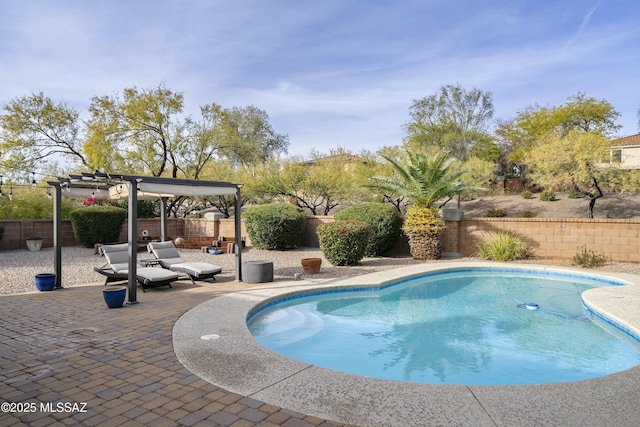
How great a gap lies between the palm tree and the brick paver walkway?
9727mm

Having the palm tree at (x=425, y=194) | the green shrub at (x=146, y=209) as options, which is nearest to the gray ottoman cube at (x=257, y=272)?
the palm tree at (x=425, y=194)

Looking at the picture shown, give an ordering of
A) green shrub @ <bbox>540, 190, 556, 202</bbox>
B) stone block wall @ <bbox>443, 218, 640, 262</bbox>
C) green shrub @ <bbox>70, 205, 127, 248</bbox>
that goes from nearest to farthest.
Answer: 1. stone block wall @ <bbox>443, 218, 640, 262</bbox>
2. green shrub @ <bbox>70, 205, 127, 248</bbox>
3. green shrub @ <bbox>540, 190, 556, 202</bbox>

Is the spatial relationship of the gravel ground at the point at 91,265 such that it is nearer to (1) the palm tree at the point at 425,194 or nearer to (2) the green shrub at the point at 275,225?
(2) the green shrub at the point at 275,225

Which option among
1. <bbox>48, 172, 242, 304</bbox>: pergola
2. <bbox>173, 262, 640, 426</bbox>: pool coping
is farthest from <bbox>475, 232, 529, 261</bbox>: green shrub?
<bbox>173, 262, 640, 426</bbox>: pool coping

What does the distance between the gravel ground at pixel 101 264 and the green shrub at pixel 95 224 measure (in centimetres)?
57

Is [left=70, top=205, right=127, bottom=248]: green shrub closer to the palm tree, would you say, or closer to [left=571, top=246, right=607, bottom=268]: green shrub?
the palm tree

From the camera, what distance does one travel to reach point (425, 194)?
14.4 metres

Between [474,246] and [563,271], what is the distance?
148 inches

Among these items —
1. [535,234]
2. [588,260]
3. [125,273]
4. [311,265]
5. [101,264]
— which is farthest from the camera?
[535,234]

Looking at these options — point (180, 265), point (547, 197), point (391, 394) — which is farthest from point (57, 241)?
point (547, 197)

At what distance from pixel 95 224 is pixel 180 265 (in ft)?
28.7

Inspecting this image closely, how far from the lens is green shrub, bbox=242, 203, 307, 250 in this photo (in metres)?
15.9

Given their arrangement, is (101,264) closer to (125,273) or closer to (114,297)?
(125,273)

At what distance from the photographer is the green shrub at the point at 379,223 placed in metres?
14.5
